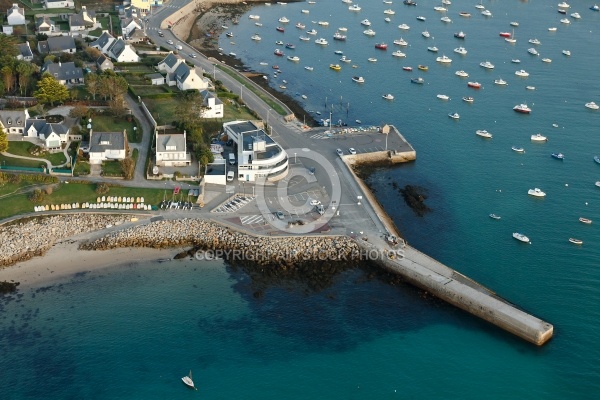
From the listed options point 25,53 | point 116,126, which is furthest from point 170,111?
point 25,53

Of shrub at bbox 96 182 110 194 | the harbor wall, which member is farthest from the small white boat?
shrub at bbox 96 182 110 194

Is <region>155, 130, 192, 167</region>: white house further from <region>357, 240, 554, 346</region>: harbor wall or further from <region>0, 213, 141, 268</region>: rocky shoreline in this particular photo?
<region>357, 240, 554, 346</region>: harbor wall

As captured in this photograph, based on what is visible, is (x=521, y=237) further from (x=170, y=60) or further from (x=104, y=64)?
(x=104, y=64)

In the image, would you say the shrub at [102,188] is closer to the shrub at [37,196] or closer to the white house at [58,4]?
the shrub at [37,196]

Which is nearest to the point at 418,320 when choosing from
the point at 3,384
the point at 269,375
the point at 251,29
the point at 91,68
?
the point at 269,375

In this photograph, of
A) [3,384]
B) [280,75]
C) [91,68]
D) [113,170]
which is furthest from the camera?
[280,75]

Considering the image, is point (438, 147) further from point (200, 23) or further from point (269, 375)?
point (200, 23)
